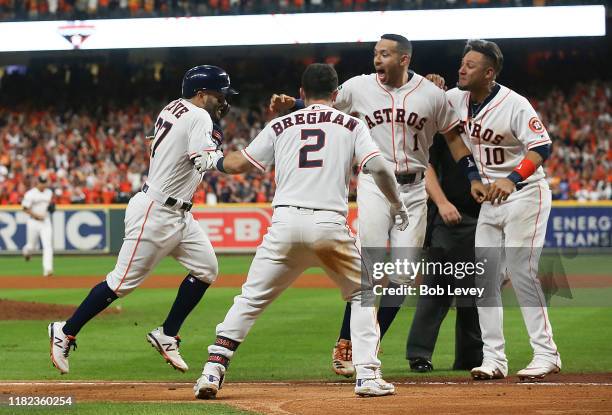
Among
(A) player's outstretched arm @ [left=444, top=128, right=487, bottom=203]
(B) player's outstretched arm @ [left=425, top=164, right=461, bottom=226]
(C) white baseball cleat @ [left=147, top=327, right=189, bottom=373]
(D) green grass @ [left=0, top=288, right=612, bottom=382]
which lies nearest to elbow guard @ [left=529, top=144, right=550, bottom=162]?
(A) player's outstretched arm @ [left=444, top=128, right=487, bottom=203]

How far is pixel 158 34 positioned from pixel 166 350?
24.1 meters

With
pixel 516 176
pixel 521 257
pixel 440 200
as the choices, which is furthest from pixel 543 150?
pixel 440 200

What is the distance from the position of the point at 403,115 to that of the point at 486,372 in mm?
1820

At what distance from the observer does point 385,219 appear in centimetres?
712

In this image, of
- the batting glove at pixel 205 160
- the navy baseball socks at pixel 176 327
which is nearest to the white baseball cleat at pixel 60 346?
the navy baseball socks at pixel 176 327

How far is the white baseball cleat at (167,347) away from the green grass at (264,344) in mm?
97

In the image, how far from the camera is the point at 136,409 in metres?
5.68

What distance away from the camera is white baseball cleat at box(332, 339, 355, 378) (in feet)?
23.6

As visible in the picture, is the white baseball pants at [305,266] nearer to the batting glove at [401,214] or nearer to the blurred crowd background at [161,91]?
the batting glove at [401,214]

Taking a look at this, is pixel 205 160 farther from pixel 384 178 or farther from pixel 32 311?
pixel 32 311

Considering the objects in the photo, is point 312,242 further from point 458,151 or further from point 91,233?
point 91,233

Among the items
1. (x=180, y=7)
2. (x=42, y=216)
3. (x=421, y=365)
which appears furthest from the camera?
(x=180, y=7)

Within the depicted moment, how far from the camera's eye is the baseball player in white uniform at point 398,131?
7188 mm

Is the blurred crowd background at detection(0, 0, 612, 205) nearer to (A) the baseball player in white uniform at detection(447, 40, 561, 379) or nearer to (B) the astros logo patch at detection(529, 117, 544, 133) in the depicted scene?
(A) the baseball player in white uniform at detection(447, 40, 561, 379)
